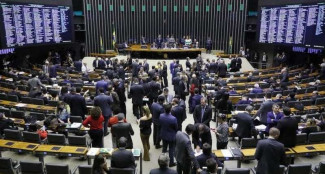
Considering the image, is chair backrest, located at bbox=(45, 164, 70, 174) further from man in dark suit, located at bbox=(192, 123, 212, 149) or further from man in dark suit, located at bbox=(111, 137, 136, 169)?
man in dark suit, located at bbox=(192, 123, 212, 149)

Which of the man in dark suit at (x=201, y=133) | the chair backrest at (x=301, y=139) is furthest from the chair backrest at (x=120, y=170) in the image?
the chair backrest at (x=301, y=139)

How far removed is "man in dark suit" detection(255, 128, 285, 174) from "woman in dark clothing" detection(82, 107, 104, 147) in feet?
10.5

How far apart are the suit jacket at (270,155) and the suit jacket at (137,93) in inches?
189

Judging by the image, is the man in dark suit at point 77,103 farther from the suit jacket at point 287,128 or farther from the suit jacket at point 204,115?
the suit jacket at point 287,128

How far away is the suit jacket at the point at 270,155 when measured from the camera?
460 cm

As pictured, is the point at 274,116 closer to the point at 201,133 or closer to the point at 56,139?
the point at 201,133

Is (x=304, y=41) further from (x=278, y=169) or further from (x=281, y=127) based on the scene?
(x=278, y=169)

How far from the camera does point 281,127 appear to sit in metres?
5.58

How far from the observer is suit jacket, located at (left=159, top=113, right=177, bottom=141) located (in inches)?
237

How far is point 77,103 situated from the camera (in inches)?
299

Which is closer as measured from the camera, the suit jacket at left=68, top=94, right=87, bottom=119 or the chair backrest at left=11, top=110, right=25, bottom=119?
the suit jacket at left=68, top=94, right=87, bottom=119

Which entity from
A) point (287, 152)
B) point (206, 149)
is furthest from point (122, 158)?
point (287, 152)

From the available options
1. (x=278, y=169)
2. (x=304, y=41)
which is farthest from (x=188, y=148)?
(x=304, y=41)

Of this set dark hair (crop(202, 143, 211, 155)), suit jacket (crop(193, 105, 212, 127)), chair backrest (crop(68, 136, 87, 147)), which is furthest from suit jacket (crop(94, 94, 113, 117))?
dark hair (crop(202, 143, 211, 155))
